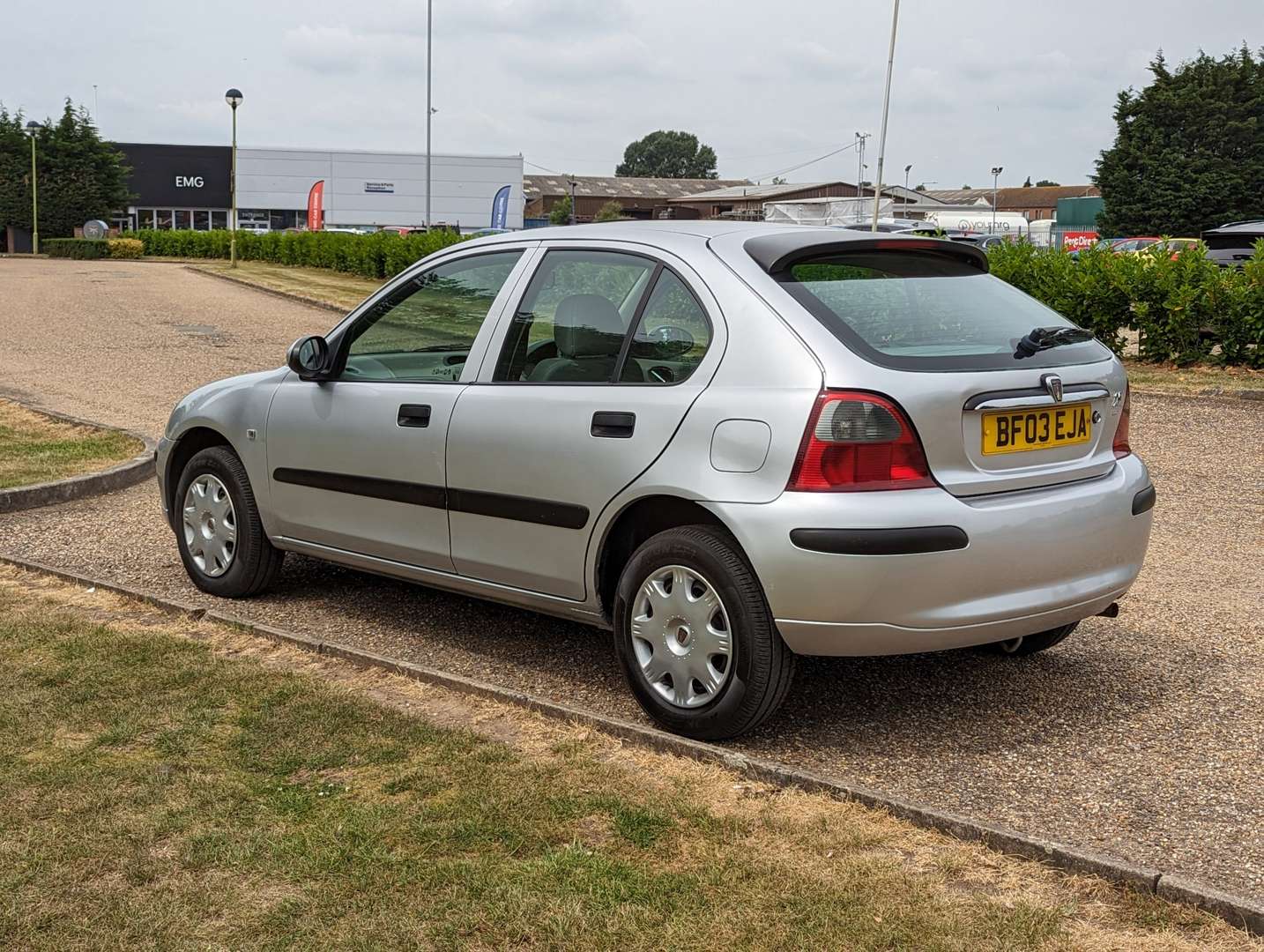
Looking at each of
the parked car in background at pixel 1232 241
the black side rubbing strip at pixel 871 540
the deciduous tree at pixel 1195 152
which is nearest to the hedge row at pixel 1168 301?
the parked car in background at pixel 1232 241

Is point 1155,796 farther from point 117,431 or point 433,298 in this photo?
point 117,431

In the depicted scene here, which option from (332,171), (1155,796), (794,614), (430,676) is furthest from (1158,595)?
(332,171)

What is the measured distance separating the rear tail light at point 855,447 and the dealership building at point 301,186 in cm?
7715

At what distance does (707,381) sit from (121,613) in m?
3.12

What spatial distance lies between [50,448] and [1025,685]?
7.68 meters

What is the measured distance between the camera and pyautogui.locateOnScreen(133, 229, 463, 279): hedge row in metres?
32.1

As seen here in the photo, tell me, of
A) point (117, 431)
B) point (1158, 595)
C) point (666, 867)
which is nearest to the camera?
point (666, 867)

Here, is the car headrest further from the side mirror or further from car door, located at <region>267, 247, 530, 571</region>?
the side mirror

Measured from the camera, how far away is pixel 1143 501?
479cm

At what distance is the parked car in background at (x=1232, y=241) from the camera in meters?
20.0

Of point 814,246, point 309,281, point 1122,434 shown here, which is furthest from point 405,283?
point 309,281

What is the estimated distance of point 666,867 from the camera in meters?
3.55

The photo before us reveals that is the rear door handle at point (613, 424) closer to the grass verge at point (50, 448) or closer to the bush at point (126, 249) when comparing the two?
the grass verge at point (50, 448)

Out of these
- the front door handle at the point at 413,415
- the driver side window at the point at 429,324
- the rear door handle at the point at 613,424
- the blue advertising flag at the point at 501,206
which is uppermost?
the blue advertising flag at the point at 501,206
